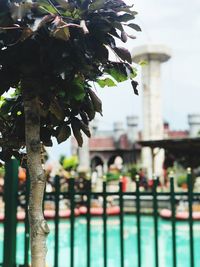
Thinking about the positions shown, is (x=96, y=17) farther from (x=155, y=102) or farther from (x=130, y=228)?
(x=155, y=102)

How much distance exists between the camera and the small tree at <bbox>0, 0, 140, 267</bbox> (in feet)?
4.98

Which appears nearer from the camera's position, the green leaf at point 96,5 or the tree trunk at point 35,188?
the green leaf at point 96,5

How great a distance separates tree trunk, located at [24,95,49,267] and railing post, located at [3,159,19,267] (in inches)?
54.6

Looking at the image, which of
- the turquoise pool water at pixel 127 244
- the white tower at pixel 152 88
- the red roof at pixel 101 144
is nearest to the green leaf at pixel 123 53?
the turquoise pool water at pixel 127 244

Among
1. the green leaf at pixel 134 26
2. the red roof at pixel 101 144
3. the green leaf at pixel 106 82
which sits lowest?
the green leaf at pixel 106 82

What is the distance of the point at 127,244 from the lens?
381 inches

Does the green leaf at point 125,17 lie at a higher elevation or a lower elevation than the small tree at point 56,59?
higher

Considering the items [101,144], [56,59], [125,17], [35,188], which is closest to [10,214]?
[35,188]

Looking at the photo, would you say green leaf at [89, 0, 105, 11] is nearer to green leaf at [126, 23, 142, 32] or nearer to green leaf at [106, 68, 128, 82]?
green leaf at [126, 23, 142, 32]

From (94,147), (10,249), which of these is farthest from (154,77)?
(10,249)

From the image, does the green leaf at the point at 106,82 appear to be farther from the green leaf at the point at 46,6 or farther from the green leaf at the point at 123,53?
the green leaf at the point at 46,6

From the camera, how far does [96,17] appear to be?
61.3 inches

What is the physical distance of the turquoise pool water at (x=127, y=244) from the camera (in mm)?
7523

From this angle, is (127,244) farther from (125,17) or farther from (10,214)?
(125,17)
